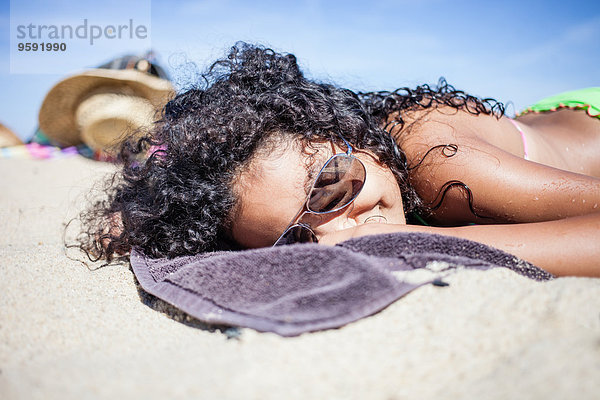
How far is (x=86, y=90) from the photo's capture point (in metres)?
4.97

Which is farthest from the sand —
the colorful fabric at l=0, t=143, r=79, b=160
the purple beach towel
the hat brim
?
the colorful fabric at l=0, t=143, r=79, b=160

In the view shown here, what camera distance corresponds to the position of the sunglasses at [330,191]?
5.57ft

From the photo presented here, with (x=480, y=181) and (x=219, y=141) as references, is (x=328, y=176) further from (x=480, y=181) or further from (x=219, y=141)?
(x=480, y=181)

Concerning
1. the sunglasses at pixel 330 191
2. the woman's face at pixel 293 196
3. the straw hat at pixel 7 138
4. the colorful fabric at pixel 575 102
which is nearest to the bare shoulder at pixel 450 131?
the woman's face at pixel 293 196

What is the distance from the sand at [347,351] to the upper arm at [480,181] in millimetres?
456

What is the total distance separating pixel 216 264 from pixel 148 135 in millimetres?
1331

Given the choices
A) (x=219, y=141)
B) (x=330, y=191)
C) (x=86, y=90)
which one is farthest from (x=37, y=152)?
(x=330, y=191)

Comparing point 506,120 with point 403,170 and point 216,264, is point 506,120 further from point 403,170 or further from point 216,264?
point 216,264

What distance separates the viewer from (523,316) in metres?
1.03

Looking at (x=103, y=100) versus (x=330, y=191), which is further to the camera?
(x=103, y=100)

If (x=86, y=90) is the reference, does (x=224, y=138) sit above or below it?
below

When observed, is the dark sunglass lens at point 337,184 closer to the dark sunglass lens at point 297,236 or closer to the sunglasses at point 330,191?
the sunglasses at point 330,191

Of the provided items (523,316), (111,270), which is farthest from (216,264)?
(523,316)

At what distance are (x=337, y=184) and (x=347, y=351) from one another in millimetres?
847
